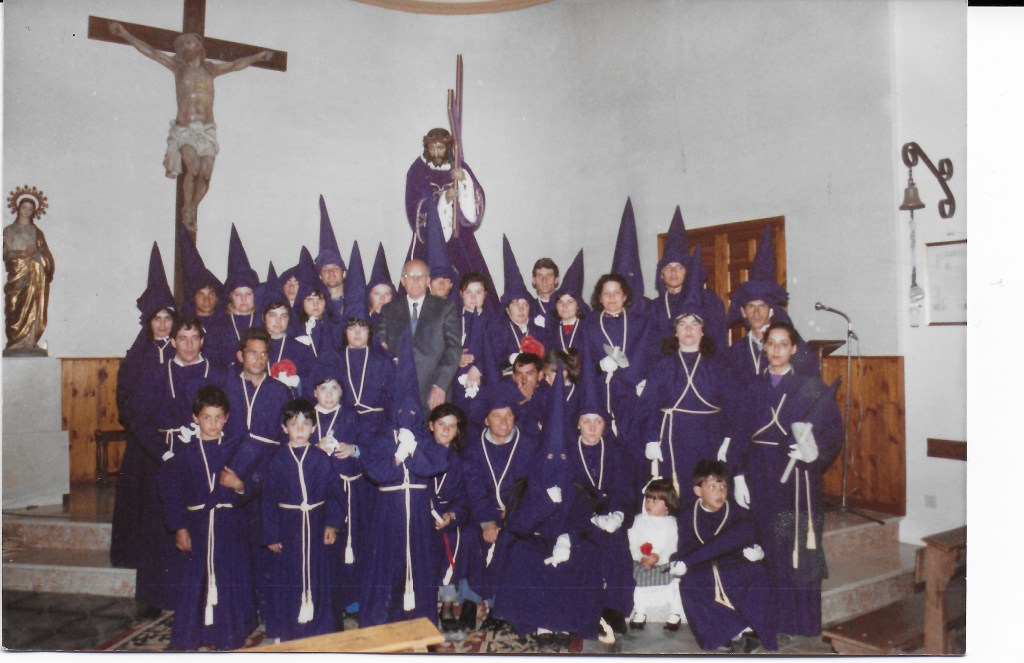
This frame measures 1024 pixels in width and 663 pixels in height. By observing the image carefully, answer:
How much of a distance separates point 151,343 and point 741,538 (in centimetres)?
338

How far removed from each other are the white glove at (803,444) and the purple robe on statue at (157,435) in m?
2.97

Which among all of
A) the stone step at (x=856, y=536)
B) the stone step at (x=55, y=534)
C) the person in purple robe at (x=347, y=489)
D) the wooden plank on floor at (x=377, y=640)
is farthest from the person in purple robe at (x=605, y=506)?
the stone step at (x=55, y=534)

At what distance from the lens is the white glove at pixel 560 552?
130 inches

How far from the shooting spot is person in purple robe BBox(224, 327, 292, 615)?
335cm

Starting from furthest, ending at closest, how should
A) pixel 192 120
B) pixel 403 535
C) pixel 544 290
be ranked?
1. pixel 192 120
2. pixel 544 290
3. pixel 403 535

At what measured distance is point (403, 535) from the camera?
332cm

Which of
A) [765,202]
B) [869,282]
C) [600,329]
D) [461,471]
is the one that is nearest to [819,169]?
[765,202]

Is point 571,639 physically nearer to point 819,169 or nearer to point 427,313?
point 427,313

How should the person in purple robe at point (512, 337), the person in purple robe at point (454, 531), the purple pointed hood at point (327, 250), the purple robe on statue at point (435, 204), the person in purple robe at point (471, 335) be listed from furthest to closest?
the purple robe on statue at point (435, 204), the purple pointed hood at point (327, 250), the person in purple robe at point (512, 337), the person in purple robe at point (471, 335), the person in purple robe at point (454, 531)

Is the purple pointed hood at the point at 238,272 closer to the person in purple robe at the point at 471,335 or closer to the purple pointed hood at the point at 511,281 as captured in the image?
the person in purple robe at the point at 471,335

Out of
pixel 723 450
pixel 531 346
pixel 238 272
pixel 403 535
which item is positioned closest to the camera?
pixel 403 535

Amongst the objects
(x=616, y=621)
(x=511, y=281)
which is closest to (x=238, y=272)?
(x=511, y=281)

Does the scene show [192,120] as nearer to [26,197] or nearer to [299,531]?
[26,197]

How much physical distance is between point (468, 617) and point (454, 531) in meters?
0.43
